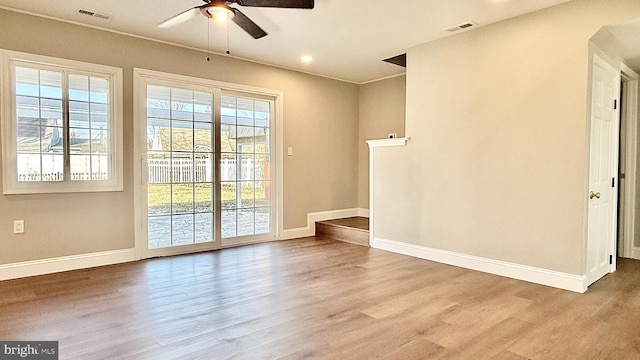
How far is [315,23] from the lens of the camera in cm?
395

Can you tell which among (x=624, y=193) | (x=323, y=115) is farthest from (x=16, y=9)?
(x=624, y=193)

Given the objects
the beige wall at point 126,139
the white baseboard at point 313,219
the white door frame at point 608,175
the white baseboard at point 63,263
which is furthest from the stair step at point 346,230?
the white baseboard at point 63,263

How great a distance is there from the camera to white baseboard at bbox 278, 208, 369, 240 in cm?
583

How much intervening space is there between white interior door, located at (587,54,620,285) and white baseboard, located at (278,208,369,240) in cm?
358

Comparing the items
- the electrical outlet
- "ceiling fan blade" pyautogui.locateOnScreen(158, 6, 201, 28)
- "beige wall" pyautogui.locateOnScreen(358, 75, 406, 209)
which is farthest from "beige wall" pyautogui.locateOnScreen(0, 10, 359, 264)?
"ceiling fan blade" pyautogui.locateOnScreen(158, 6, 201, 28)

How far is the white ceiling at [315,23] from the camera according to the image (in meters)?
3.50

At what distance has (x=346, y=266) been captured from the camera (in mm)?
4203

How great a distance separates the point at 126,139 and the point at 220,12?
7.56 ft

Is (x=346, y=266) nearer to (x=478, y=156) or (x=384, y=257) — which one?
(x=384, y=257)

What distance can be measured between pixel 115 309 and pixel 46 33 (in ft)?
9.84

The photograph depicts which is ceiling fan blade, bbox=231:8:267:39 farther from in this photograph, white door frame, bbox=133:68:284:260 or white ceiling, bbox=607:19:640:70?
white ceiling, bbox=607:19:640:70

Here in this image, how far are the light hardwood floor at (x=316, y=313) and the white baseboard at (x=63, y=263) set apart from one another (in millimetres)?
→ 131

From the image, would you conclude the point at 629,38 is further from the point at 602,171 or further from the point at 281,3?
the point at 281,3

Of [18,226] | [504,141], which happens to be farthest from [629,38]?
Answer: [18,226]
